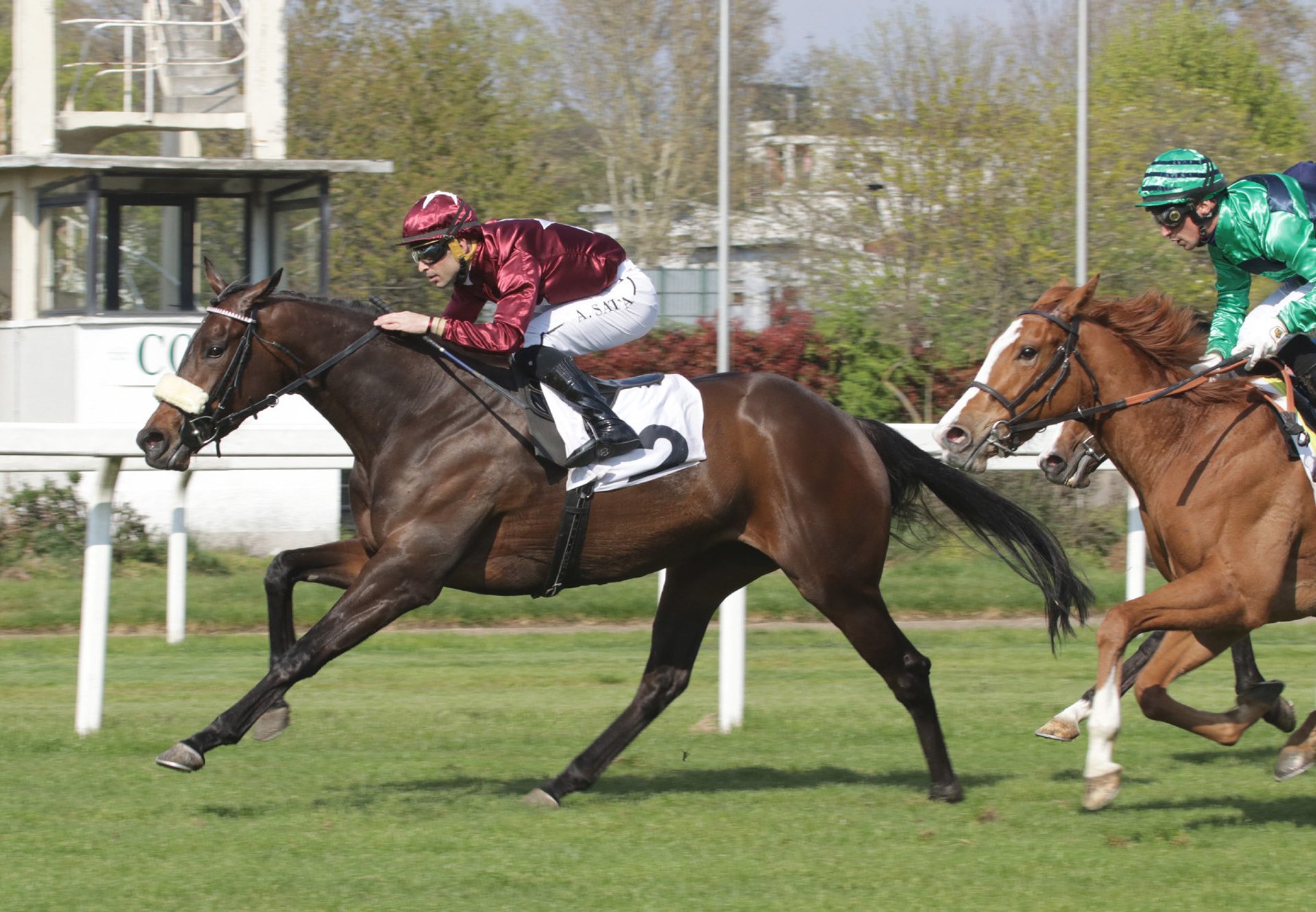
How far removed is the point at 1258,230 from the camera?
16.8 feet

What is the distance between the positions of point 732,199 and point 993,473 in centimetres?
1269

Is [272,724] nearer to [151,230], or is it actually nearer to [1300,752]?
[1300,752]

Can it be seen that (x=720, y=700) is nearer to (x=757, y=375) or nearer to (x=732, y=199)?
(x=757, y=375)

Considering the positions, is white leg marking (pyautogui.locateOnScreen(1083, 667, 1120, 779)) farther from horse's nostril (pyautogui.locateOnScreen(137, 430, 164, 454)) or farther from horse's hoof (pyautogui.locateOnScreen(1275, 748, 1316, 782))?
horse's nostril (pyautogui.locateOnScreen(137, 430, 164, 454))

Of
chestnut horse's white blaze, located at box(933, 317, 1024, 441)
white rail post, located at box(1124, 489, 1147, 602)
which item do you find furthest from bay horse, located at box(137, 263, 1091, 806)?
white rail post, located at box(1124, 489, 1147, 602)

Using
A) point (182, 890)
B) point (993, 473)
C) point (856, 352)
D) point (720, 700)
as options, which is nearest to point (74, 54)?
point (856, 352)

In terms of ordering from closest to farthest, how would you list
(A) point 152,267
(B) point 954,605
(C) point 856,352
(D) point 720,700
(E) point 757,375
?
(E) point 757,375 < (D) point 720,700 < (B) point 954,605 < (A) point 152,267 < (C) point 856,352

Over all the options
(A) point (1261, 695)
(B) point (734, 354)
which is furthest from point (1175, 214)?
(B) point (734, 354)

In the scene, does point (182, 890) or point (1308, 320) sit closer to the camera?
point (182, 890)

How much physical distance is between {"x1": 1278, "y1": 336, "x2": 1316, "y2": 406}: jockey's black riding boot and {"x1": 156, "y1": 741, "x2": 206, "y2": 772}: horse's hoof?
3.59 m

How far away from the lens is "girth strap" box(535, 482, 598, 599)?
17.2ft

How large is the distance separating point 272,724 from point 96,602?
47.9 inches

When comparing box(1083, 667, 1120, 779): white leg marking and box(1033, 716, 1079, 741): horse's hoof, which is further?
box(1033, 716, 1079, 741): horse's hoof

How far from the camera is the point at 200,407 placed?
5133 mm
